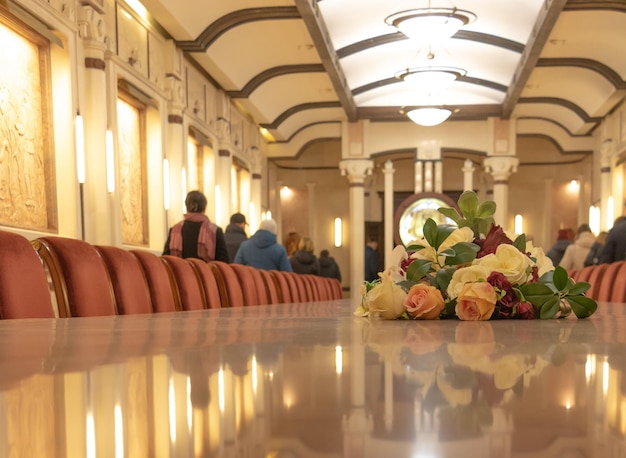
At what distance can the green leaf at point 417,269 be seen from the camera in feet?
4.59

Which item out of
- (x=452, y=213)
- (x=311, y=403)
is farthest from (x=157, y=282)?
(x=311, y=403)

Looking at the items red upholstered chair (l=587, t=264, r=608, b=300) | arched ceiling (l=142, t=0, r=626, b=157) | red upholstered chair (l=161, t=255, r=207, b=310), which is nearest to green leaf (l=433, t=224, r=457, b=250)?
red upholstered chair (l=161, t=255, r=207, b=310)

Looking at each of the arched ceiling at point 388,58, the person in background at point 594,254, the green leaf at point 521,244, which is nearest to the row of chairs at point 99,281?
the green leaf at point 521,244

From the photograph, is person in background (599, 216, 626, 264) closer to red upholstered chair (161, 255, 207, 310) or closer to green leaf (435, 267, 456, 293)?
red upholstered chair (161, 255, 207, 310)

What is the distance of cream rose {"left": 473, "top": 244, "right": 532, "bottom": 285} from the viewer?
1.33 m

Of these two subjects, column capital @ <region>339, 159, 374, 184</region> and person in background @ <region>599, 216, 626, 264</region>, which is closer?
person in background @ <region>599, 216, 626, 264</region>

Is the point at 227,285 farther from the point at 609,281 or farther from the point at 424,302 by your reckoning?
the point at 424,302

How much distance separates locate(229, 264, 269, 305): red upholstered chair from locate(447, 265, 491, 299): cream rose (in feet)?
7.97

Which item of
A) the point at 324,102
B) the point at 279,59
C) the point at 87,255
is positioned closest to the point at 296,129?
the point at 324,102

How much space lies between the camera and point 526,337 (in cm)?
79

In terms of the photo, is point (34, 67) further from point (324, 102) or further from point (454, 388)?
point (324, 102)

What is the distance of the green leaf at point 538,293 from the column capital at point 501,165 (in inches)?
479

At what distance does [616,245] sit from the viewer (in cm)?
591

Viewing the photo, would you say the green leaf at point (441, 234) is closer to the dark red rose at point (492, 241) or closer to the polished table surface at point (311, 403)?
the dark red rose at point (492, 241)
